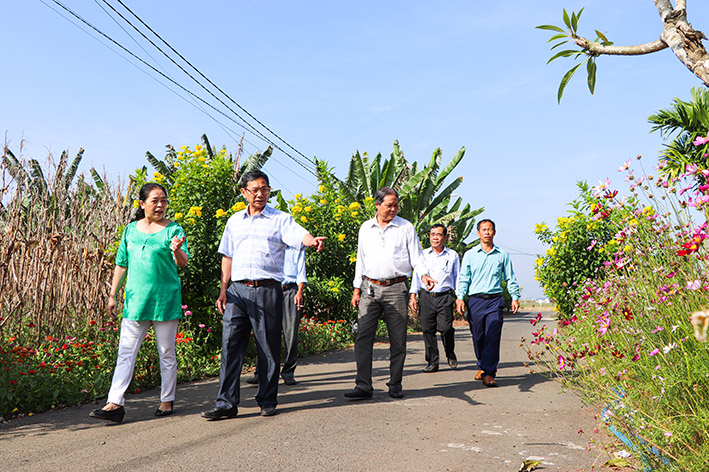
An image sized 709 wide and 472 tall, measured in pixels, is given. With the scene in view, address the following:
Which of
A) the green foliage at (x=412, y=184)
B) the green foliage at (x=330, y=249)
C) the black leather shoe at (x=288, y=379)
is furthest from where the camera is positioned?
the green foliage at (x=412, y=184)

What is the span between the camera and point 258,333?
5641 mm

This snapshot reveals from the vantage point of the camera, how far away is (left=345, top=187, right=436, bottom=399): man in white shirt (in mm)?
6559

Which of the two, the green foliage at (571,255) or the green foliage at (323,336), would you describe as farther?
the green foliage at (571,255)

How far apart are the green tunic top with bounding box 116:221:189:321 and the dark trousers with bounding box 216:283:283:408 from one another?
20.2 inches

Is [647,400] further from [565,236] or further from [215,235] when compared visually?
[565,236]

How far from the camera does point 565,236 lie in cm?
1501

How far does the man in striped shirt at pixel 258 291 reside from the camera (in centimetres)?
558

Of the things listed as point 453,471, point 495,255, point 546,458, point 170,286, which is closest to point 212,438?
point 170,286

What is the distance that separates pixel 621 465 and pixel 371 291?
3309 millimetres

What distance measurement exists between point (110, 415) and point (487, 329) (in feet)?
14.6

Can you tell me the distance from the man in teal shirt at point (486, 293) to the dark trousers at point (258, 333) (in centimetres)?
269

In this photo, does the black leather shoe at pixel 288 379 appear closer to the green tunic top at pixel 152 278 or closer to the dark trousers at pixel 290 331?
the dark trousers at pixel 290 331

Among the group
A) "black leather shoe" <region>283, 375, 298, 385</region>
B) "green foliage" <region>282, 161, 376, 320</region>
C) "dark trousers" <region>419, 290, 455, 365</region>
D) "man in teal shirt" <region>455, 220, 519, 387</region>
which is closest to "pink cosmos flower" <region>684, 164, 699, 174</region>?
"man in teal shirt" <region>455, 220, 519, 387</region>

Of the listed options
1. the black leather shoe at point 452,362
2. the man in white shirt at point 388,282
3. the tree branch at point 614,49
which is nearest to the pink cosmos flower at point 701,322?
the tree branch at point 614,49
